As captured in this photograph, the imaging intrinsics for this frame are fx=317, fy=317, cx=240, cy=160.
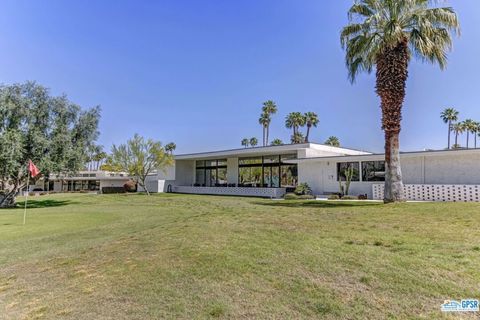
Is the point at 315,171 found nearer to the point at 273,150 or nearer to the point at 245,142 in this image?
the point at 273,150

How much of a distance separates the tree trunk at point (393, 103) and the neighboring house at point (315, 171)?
4291 mm

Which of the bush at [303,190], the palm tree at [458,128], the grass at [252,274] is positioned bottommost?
the grass at [252,274]

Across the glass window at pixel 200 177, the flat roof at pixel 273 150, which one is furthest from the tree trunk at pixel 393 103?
the glass window at pixel 200 177

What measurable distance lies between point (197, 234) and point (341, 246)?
3.69 m

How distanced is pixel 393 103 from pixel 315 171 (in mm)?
10071

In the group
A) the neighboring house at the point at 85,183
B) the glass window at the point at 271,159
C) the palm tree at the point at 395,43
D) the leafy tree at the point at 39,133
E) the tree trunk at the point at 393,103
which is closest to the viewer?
the palm tree at the point at 395,43

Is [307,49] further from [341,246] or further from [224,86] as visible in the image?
[341,246]

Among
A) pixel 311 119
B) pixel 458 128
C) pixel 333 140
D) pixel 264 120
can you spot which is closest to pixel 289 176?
pixel 311 119

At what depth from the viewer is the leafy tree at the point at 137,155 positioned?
112ft

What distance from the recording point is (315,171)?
24312 mm

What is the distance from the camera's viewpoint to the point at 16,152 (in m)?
20.8

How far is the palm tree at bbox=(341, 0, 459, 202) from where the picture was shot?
1430 cm

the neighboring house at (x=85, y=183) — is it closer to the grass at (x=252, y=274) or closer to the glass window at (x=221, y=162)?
the glass window at (x=221, y=162)

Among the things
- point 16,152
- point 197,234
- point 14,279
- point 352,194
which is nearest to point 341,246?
point 197,234
